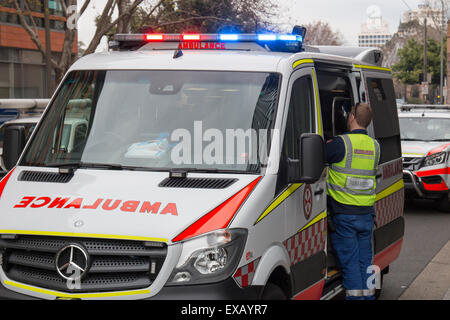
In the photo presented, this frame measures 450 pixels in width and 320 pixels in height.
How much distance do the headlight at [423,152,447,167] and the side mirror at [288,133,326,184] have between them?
9103 mm

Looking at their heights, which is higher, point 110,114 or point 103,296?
point 110,114

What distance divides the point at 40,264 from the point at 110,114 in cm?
136

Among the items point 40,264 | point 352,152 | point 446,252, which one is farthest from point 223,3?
Result: point 40,264

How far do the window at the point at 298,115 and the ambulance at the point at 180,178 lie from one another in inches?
0.6

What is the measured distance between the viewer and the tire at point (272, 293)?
482 cm

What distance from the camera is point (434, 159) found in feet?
45.3

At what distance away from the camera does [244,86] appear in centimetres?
544

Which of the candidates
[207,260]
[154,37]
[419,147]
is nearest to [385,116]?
[154,37]

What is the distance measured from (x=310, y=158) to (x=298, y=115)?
648mm

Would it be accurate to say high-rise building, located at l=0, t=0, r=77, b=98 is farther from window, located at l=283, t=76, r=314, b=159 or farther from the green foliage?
the green foliage

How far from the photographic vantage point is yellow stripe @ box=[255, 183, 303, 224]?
4870mm

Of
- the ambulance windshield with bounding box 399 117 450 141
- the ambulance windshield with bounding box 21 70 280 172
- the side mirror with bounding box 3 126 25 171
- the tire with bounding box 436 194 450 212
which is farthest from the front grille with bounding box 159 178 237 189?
the ambulance windshield with bounding box 399 117 450 141
